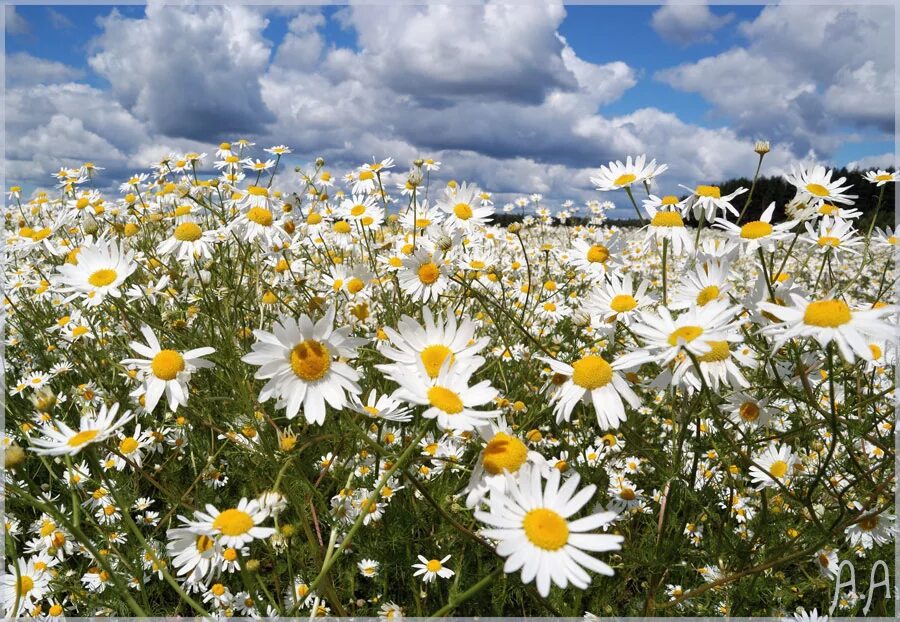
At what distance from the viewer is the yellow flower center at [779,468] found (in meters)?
2.69

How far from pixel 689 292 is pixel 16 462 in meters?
2.12

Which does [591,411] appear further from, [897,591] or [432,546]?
[897,591]

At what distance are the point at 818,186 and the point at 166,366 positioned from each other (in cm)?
277

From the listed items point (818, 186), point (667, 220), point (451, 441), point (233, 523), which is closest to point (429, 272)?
point (451, 441)

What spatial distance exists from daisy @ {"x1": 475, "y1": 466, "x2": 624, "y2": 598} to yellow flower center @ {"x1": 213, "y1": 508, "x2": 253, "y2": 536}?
737mm

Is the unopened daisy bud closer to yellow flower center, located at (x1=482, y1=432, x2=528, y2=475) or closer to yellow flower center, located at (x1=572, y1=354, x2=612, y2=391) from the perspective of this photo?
yellow flower center, located at (x1=482, y1=432, x2=528, y2=475)

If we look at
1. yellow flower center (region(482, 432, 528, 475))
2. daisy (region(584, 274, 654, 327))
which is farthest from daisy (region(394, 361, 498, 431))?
daisy (region(584, 274, 654, 327))

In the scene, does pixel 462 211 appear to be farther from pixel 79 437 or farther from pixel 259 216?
pixel 79 437

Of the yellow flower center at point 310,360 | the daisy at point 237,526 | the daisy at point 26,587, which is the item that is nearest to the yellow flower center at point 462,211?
the yellow flower center at point 310,360

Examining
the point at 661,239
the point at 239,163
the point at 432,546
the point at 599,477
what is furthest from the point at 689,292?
the point at 239,163

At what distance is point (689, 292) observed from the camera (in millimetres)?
1947

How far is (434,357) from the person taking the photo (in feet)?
5.39

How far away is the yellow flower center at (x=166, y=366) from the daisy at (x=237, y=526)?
50cm

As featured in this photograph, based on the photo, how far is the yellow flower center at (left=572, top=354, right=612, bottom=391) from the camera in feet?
Result: 5.74
